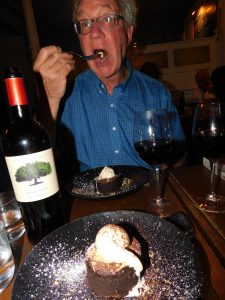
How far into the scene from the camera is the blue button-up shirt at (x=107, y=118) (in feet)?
5.16

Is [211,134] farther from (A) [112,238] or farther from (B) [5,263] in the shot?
(B) [5,263]

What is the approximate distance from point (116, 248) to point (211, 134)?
522 mm

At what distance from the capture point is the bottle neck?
64 centimetres

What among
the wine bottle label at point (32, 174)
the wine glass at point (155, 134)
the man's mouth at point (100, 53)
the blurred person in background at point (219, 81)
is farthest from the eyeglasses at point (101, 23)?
the blurred person in background at point (219, 81)

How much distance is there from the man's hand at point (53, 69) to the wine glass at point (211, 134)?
682 mm

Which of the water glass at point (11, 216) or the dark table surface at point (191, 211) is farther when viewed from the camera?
the water glass at point (11, 216)

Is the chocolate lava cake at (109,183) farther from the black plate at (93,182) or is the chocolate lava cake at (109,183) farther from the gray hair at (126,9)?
the gray hair at (126,9)

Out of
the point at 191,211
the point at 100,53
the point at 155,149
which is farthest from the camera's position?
the point at 100,53

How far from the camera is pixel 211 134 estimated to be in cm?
83

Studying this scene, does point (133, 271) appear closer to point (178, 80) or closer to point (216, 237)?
point (216, 237)

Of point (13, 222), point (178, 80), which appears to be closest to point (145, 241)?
point (13, 222)

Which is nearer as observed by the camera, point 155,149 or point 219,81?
point 155,149

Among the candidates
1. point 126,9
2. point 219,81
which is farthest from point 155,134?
point 219,81

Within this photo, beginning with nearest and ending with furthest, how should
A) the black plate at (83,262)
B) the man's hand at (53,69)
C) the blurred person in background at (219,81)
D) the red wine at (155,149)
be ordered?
the black plate at (83,262), the red wine at (155,149), the man's hand at (53,69), the blurred person in background at (219,81)
